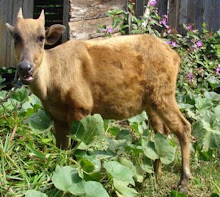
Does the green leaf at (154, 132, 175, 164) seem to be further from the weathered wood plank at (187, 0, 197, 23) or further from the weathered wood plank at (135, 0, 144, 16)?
the weathered wood plank at (187, 0, 197, 23)

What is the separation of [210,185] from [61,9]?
407 cm

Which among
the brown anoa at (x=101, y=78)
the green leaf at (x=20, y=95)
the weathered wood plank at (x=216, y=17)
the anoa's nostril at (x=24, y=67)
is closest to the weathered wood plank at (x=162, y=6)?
the weathered wood plank at (x=216, y=17)

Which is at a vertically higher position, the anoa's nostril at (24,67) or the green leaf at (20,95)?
the anoa's nostril at (24,67)

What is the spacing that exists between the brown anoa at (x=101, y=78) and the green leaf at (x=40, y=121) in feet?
0.36

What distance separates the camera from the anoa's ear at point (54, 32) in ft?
17.4

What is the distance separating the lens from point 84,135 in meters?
5.28

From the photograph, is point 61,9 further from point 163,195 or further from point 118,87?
point 163,195

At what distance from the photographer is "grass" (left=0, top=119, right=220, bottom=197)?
4984 mm

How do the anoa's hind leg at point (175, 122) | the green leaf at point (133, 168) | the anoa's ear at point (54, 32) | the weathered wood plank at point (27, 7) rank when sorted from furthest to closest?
the weathered wood plank at point (27, 7) < the anoa's hind leg at point (175, 122) < the green leaf at point (133, 168) < the anoa's ear at point (54, 32)

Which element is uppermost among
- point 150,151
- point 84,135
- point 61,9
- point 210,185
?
point 61,9

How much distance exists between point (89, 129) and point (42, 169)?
2.14ft

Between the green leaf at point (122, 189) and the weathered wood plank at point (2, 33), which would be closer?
the green leaf at point (122, 189)

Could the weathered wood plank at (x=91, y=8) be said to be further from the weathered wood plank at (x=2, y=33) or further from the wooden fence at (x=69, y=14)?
the weathered wood plank at (x=2, y=33)

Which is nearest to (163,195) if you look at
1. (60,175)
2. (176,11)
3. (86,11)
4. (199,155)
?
(199,155)
